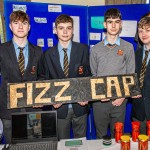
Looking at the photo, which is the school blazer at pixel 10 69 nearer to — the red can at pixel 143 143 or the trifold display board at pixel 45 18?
the trifold display board at pixel 45 18

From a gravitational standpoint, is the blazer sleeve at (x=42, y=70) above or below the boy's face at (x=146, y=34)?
below

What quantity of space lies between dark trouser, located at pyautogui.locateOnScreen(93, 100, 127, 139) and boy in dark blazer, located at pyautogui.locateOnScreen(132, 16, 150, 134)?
0.56 ft

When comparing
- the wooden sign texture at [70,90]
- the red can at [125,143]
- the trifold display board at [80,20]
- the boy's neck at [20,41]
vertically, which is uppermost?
the trifold display board at [80,20]

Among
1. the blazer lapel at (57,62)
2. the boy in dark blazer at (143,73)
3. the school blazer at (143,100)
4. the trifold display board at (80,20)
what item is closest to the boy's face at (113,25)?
the boy in dark blazer at (143,73)

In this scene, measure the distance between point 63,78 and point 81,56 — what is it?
1.05 ft

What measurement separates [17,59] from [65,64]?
0.48 metres

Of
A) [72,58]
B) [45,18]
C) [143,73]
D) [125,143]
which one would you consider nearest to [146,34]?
[143,73]

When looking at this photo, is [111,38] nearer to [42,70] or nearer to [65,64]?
[65,64]

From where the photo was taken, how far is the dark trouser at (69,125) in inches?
98.3

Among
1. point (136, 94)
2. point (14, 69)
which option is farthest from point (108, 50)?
point (14, 69)

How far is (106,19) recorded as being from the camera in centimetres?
252

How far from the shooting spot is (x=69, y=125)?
2.56m

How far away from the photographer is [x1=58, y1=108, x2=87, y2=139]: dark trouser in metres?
2.50

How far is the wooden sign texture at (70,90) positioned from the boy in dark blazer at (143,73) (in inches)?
6.6
